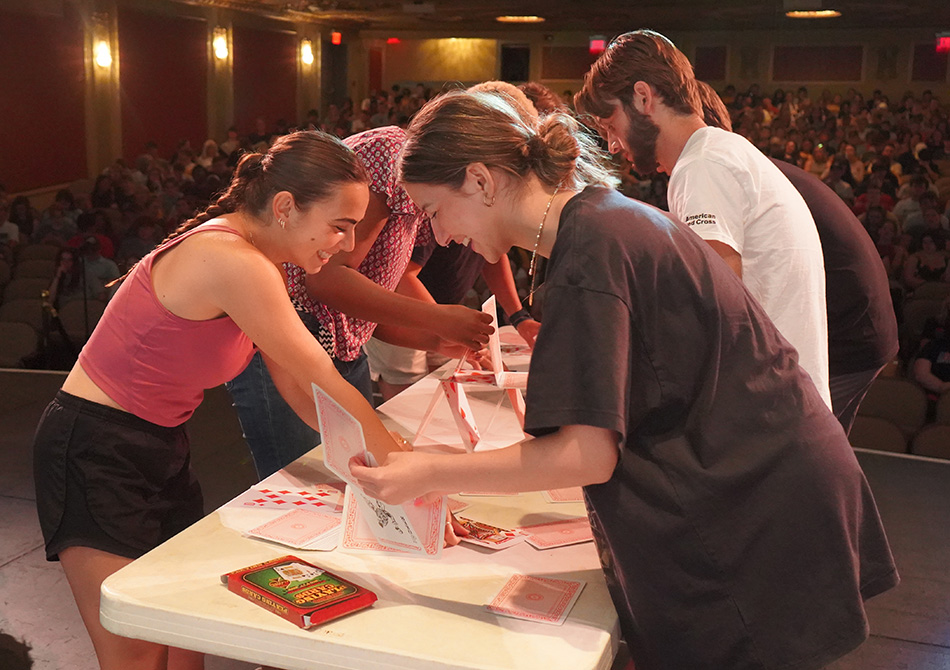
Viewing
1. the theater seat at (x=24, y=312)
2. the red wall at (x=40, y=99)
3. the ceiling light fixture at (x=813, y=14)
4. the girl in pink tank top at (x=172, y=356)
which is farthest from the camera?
the ceiling light fixture at (x=813, y=14)

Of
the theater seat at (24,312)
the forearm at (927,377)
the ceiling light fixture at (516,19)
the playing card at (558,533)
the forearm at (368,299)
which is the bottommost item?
the theater seat at (24,312)

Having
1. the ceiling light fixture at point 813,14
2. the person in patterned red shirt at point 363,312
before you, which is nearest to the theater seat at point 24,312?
the person in patterned red shirt at point 363,312

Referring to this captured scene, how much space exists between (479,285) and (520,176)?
497 cm

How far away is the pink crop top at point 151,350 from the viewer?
1.52m

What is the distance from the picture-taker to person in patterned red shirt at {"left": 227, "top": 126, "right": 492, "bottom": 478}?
1.87 m

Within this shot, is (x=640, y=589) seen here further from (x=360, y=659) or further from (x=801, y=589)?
(x=360, y=659)

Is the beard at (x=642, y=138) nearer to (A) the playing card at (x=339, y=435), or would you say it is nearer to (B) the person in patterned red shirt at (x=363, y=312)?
(B) the person in patterned red shirt at (x=363, y=312)

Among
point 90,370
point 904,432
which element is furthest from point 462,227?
point 904,432

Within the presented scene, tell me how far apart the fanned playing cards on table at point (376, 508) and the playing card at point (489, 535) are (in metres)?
0.11

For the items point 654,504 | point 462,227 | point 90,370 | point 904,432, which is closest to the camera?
point 654,504

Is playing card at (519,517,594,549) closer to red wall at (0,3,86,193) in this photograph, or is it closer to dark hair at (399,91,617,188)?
dark hair at (399,91,617,188)

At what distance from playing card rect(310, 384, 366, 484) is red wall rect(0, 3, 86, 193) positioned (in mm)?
6974

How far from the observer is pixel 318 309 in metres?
2.02

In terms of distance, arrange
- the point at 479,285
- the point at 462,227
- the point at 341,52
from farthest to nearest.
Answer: the point at 341,52 → the point at 479,285 → the point at 462,227
